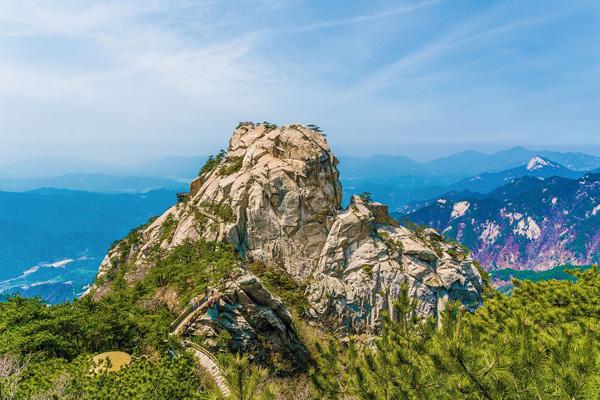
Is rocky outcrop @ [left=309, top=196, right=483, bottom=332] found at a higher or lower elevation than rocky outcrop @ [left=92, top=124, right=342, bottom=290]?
lower

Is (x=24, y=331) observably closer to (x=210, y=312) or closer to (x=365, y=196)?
(x=210, y=312)

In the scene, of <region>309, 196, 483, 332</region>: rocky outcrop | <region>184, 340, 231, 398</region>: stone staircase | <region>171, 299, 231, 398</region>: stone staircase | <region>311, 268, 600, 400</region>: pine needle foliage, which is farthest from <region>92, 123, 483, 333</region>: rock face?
<region>311, 268, 600, 400</region>: pine needle foliage

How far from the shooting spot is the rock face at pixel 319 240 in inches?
1379

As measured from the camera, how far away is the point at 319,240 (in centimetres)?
3781

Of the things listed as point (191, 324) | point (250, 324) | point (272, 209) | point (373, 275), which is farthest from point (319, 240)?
point (191, 324)

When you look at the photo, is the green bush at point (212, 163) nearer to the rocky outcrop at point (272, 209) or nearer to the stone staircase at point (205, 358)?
the rocky outcrop at point (272, 209)

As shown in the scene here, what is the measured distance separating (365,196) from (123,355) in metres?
28.6

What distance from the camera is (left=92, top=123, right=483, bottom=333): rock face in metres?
35.0

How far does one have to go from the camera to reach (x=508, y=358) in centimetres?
803

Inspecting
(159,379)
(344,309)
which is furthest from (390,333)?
(344,309)

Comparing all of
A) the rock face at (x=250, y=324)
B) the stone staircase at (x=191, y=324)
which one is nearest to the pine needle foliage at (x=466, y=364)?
the stone staircase at (x=191, y=324)

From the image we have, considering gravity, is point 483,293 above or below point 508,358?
below

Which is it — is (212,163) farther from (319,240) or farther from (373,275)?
(373,275)

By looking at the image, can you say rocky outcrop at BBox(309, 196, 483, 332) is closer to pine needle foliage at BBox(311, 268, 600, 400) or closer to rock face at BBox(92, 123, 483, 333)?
rock face at BBox(92, 123, 483, 333)
